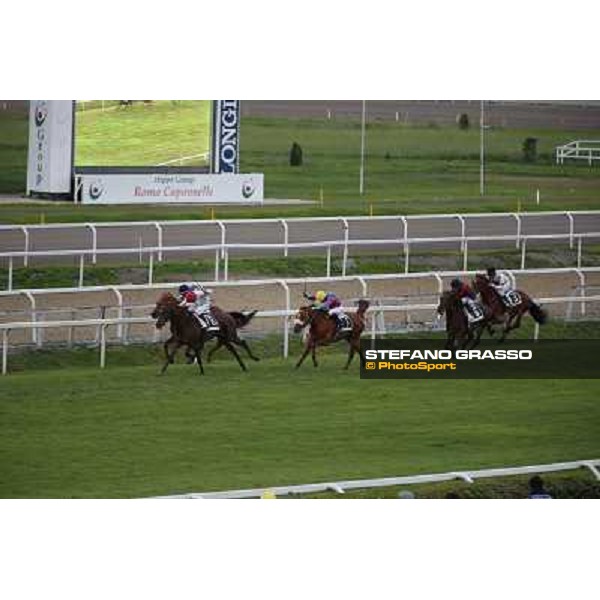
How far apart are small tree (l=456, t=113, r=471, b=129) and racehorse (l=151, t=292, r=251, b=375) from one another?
207cm

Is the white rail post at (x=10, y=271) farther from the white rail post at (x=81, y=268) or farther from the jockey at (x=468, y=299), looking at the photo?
the jockey at (x=468, y=299)

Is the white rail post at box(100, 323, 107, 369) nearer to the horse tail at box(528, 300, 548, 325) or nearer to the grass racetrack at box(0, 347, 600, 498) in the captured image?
the grass racetrack at box(0, 347, 600, 498)

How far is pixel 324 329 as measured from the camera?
63.6 feet

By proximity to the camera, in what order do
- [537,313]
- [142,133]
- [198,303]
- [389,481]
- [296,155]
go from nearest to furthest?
1. [389,481]
2. [142,133]
3. [198,303]
4. [296,155]
5. [537,313]

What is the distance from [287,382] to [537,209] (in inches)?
87.5

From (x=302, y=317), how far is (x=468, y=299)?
1185 mm

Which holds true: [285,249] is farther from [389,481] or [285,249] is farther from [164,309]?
[389,481]

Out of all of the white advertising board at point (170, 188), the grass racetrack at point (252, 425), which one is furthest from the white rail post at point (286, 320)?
the white advertising board at point (170, 188)

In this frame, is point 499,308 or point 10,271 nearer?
point 10,271

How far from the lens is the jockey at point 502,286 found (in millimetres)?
19656

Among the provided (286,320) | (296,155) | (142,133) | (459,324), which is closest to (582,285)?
(459,324)

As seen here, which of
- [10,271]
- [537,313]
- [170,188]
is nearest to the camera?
[10,271]

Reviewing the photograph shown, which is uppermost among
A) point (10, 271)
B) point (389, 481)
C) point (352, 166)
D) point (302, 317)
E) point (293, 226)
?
point (352, 166)

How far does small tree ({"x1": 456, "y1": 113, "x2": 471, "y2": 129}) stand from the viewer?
19.3 metres
